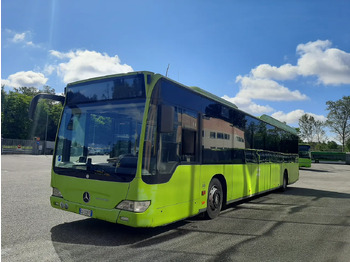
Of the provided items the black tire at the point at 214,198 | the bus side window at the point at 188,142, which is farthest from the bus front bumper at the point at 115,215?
the black tire at the point at 214,198

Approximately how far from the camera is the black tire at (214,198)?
686 cm

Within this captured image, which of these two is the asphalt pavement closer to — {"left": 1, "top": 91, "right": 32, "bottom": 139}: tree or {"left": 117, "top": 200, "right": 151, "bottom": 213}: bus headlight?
{"left": 117, "top": 200, "right": 151, "bottom": 213}: bus headlight

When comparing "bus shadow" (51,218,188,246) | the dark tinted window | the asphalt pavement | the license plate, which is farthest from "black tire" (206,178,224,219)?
the dark tinted window

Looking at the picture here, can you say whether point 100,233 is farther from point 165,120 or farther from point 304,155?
point 304,155

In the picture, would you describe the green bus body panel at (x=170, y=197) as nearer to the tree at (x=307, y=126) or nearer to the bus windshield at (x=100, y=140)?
the bus windshield at (x=100, y=140)

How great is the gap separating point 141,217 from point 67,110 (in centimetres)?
286

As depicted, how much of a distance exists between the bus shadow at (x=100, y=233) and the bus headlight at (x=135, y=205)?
70 centimetres

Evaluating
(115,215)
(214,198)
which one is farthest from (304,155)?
(115,215)

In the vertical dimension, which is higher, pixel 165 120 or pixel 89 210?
pixel 165 120

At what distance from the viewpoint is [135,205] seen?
4770 mm

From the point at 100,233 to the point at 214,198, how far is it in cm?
285

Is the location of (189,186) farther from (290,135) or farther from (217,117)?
(290,135)

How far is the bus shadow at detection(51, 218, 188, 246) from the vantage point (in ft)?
16.7

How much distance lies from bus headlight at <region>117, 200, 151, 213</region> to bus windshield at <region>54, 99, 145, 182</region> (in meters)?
0.39
